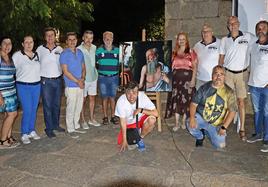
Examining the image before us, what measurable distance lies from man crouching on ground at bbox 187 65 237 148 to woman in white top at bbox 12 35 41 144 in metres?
2.41

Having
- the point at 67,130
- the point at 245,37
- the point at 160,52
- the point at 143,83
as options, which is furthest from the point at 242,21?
the point at 67,130

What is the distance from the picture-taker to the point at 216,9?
23.3 ft

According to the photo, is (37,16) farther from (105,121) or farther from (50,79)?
(105,121)

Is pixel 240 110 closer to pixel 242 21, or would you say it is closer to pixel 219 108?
pixel 219 108

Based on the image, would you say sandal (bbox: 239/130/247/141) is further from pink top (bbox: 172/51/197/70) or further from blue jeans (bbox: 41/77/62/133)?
blue jeans (bbox: 41/77/62/133)

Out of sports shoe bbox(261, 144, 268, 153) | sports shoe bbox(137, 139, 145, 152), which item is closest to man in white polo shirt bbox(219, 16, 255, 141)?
sports shoe bbox(261, 144, 268, 153)

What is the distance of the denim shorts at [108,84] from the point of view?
610 cm

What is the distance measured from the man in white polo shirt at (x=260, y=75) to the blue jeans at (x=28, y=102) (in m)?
3.32

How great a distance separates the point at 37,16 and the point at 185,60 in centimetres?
411

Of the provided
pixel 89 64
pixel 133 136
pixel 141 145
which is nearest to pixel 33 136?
pixel 89 64

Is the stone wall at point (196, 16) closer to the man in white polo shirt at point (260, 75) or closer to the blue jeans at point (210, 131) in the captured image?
the man in white polo shirt at point (260, 75)

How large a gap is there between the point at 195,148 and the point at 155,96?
141 centimetres

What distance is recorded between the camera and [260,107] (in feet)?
17.1

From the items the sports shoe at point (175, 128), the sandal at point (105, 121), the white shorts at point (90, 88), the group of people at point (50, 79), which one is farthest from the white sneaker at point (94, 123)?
the sports shoe at point (175, 128)
